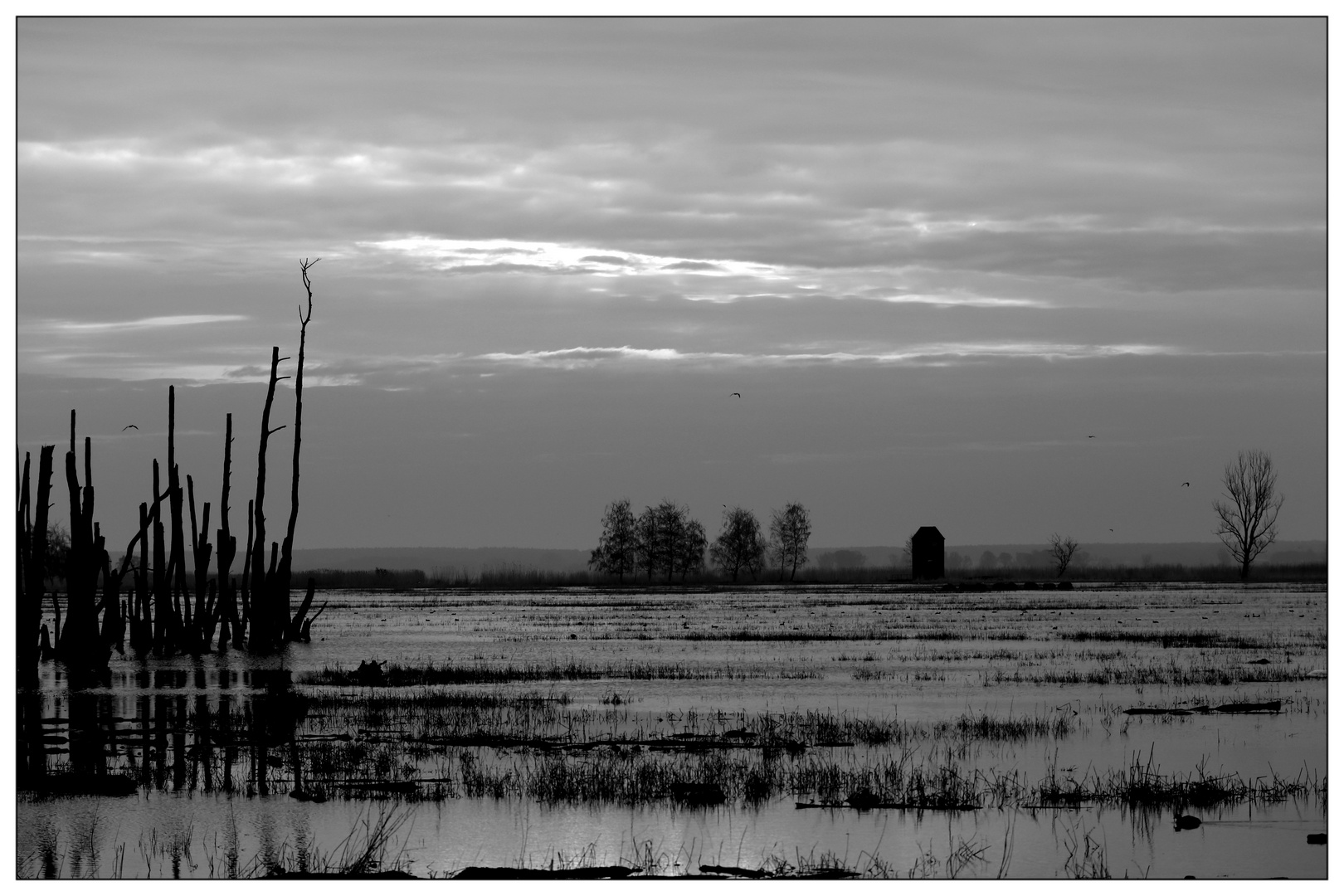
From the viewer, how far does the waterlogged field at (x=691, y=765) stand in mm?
11523

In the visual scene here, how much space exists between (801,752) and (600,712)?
4860 mm

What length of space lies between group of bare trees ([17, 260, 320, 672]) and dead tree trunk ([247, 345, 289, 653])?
23 mm

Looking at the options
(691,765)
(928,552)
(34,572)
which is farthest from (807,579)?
(691,765)

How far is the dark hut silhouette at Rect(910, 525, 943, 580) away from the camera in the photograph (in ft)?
486

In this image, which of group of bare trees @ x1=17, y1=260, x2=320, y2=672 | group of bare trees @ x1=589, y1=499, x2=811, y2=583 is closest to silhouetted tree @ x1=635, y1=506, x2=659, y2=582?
group of bare trees @ x1=589, y1=499, x2=811, y2=583

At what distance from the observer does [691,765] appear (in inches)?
616

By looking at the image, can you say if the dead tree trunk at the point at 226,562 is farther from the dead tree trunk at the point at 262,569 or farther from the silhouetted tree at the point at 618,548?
the silhouetted tree at the point at 618,548

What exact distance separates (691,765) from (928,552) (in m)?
136

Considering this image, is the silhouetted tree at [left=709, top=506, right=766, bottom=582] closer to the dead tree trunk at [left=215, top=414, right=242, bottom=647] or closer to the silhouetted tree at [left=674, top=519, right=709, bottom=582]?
the silhouetted tree at [left=674, top=519, right=709, bottom=582]

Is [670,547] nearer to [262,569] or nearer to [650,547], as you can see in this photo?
[650,547]

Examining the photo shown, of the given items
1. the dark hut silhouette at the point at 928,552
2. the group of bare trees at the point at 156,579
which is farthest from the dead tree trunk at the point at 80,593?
the dark hut silhouette at the point at 928,552

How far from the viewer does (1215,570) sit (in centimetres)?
15588

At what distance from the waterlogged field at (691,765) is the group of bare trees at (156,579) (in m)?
1.42

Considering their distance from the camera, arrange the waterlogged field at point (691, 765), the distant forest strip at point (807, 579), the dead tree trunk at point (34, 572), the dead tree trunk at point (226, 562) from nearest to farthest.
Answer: the waterlogged field at point (691, 765) < the dead tree trunk at point (34, 572) < the dead tree trunk at point (226, 562) < the distant forest strip at point (807, 579)
